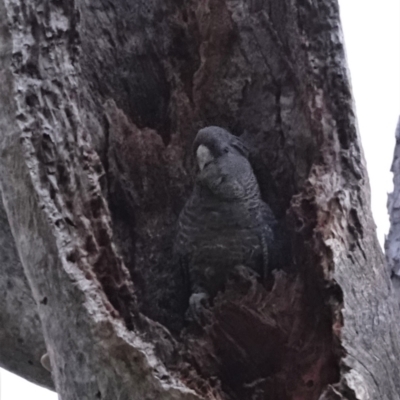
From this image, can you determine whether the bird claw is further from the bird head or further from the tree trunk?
the bird head

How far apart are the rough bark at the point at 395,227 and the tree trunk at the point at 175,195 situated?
463 mm

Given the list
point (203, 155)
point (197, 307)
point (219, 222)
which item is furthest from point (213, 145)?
point (197, 307)

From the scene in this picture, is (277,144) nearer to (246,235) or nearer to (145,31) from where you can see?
(246,235)

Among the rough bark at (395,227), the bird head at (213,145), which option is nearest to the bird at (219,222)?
the bird head at (213,145)

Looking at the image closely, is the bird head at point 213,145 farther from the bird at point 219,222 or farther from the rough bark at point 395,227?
the rough bark at point 395,227

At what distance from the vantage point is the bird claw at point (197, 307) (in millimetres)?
2225

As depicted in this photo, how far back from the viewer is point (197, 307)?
2305 mm

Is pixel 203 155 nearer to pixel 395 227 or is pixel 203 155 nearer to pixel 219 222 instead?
pixel 219 222

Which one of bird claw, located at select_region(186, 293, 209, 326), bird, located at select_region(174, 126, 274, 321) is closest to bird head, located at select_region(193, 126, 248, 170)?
bird, located at select_region(174, 126, 274, 321)

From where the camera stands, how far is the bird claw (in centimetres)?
222

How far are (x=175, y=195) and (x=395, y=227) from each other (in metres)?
0.84

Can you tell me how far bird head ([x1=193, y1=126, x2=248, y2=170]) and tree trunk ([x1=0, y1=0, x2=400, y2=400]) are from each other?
0.08 m

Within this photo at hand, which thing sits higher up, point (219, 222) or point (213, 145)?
point (213, 145)

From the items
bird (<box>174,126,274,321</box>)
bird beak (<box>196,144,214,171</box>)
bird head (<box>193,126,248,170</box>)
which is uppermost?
bird head (<box>193,126,248,170</box>)
